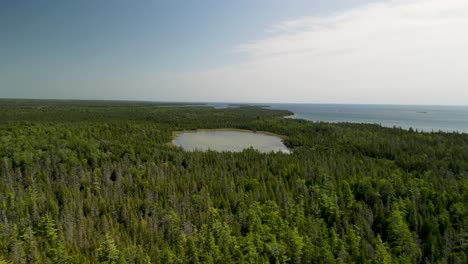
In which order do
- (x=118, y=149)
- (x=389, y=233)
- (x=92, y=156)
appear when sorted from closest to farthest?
(x=389, y=233) < (x=92, y=156) < (x=118, y=149)

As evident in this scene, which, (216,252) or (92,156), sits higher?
(92,156)

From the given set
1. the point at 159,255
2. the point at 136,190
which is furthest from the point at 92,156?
the point at 159,255

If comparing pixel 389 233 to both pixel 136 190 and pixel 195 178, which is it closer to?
pixel 195 178

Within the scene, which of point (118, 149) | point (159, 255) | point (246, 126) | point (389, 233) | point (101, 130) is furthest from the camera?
point (246, 126)

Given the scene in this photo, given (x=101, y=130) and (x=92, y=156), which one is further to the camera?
(x=101, y=130)

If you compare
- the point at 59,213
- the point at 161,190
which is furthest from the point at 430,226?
the point at 59,213

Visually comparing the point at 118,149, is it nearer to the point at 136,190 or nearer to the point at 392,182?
the point at 136,190
